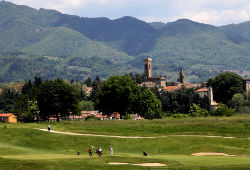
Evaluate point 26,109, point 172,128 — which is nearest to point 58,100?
point 26,109

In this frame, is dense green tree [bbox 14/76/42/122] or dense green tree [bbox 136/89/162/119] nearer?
dense green tree [bbox 14/76/42/122]

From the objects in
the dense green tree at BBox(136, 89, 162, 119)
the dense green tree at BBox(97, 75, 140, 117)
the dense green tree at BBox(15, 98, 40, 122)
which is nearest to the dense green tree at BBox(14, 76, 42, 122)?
the dense green tree at BBox(15, 98, 40, 122)

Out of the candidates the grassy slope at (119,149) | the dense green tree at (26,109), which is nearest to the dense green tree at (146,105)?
the dense green tree at (26,109)

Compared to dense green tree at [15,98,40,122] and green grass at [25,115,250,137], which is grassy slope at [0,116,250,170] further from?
dense green tree at [15,98,40,122]

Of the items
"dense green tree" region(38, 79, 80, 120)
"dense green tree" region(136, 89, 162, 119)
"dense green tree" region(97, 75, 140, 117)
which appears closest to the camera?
"dense green tree" region(38, 79, 80, 120)

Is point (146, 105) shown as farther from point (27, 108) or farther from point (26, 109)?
point (26, 109)

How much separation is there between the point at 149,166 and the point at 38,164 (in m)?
11.9

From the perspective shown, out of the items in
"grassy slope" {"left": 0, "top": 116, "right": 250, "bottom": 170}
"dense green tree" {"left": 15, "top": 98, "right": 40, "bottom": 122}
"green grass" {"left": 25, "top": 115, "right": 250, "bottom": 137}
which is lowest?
"grassy slope" {"left": 0, "top": 116, "right": 250, "bottom": 170}

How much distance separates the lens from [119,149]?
254 ft

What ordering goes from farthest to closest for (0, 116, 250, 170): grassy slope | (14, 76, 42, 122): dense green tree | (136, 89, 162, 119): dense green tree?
(136, 89, 162, 119): dense green tree
(14, 76, 42, 122): dense green tree
(0, 116, 250, 170): grassy slope

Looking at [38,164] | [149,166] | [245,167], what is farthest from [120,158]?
[245,167]

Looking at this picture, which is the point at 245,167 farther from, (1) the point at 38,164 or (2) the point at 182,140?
(2) the point at 182,140

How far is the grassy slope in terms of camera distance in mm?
54219

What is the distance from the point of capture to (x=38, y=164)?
2044 inches
